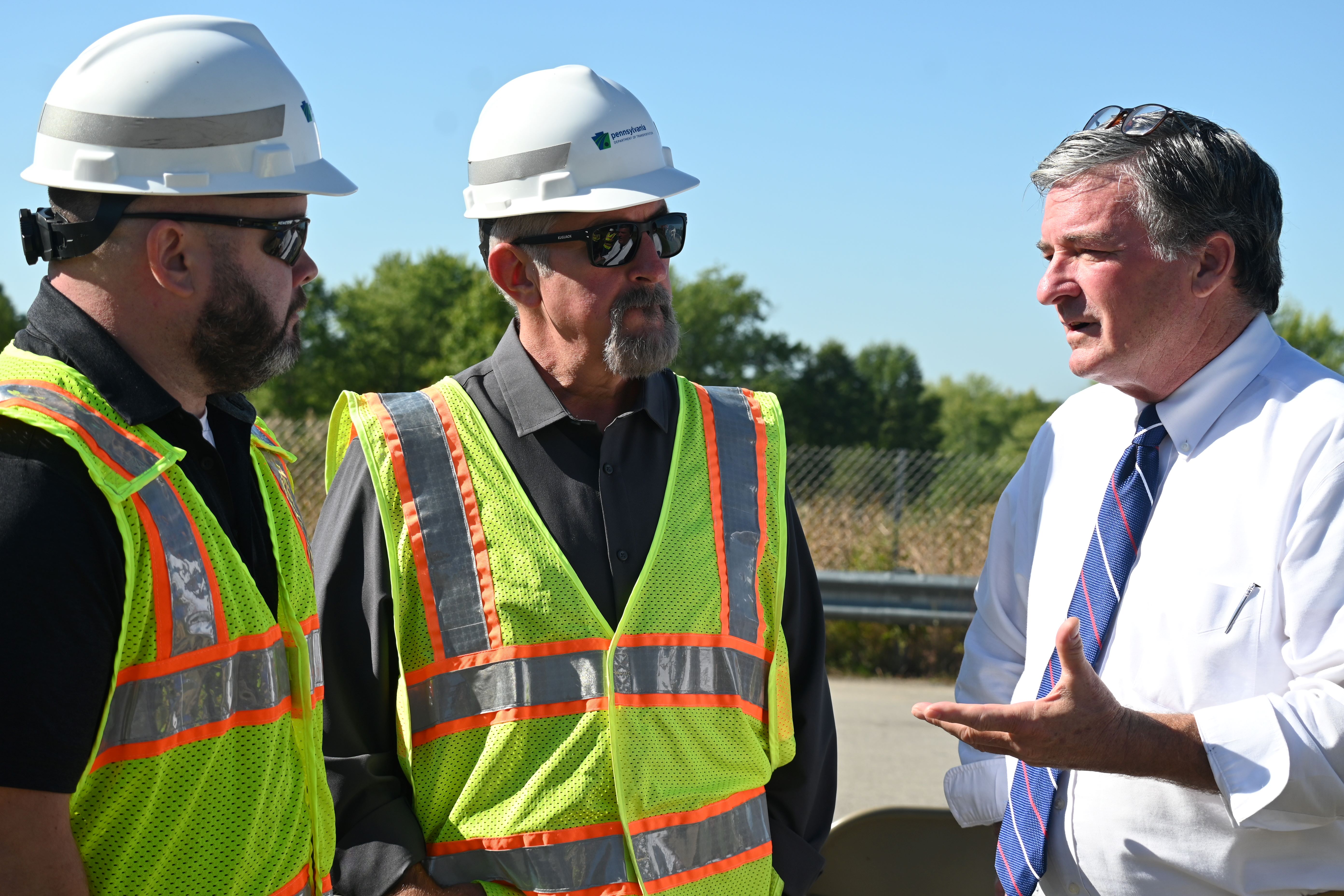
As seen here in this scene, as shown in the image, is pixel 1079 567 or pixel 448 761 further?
pixel 1079 567

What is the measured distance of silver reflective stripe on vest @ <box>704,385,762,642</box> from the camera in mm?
2461

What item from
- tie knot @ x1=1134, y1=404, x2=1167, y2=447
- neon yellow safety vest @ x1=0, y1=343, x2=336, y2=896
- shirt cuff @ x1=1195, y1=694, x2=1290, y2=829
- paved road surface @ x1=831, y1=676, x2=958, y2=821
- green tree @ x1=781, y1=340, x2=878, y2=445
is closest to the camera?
neon yellow safety vest @ x1=0, y1=343, x2=336, y2=896

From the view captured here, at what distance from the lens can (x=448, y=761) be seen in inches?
89.2

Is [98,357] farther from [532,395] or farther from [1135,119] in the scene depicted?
[1135,119]

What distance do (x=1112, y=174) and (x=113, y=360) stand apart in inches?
82.2

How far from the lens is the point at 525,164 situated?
267 cm

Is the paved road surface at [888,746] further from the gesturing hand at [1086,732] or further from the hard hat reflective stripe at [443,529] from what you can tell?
the hard hat reflective stripe at [443,529]

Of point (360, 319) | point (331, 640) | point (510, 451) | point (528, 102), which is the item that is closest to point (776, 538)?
point (510, 451)

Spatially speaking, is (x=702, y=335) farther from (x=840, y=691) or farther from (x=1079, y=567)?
(x=1079, y=567)

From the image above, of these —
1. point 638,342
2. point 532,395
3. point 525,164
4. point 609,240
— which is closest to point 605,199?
point 609,240

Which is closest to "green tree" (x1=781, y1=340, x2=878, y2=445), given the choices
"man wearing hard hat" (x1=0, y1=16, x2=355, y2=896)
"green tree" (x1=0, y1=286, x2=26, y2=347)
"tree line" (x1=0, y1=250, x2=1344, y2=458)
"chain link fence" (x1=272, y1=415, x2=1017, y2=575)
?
"tree line" (x1=0, y1=250, x2=1344, y2=458)

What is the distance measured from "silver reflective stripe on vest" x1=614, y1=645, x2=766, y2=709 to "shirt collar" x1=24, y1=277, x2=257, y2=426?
99 cm

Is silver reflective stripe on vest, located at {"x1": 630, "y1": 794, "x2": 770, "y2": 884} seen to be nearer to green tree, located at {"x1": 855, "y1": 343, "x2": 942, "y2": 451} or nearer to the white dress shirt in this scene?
the white dress shirt

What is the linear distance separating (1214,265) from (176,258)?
210 cm
